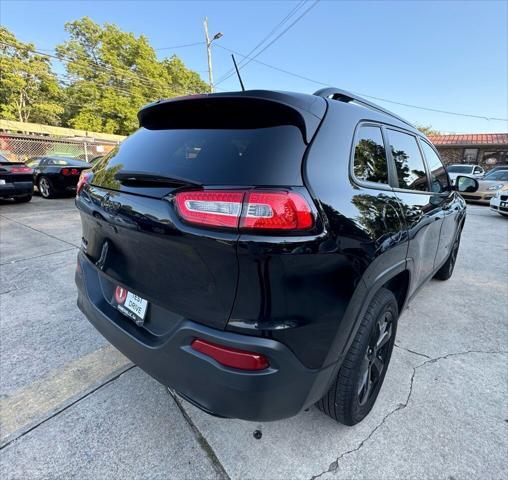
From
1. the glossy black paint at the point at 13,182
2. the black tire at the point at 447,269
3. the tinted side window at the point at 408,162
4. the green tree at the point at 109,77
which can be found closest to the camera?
the tinted side window at the point at 408,162

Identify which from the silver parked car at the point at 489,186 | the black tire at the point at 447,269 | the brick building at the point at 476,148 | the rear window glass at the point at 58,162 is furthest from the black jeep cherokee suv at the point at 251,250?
the brick building at the point at 476,148

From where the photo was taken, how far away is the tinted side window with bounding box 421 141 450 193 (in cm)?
283

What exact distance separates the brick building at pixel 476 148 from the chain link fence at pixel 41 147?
24.5 m

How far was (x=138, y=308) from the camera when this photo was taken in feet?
5.15

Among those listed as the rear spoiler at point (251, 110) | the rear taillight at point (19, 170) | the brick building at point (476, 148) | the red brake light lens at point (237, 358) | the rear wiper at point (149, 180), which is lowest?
the red brake light lens at point (237, 358)

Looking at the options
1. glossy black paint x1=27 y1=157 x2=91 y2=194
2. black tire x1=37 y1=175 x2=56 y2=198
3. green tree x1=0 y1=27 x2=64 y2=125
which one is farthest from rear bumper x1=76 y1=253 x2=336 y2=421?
green tree x1=0 y1=27 x2=64 y2=125

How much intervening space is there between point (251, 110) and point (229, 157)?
0.27 m

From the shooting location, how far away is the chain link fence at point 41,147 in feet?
47.3

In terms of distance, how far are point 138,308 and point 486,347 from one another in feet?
9.22

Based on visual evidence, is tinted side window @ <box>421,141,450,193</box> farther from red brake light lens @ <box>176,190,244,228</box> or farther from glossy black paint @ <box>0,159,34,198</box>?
glossy black paint @ <box>0,159,34,198</box>

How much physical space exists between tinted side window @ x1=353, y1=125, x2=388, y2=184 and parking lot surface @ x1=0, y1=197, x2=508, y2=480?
142 cm

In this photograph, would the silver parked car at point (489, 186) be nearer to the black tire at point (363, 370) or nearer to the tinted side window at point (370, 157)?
the tinted side window at point (370, 157)

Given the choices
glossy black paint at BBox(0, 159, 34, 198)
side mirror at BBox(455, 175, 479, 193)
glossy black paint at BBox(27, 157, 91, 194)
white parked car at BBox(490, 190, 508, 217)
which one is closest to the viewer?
side mirror at BBox(455, 175, 479, 193)

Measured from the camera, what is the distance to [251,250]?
3.70 feet
